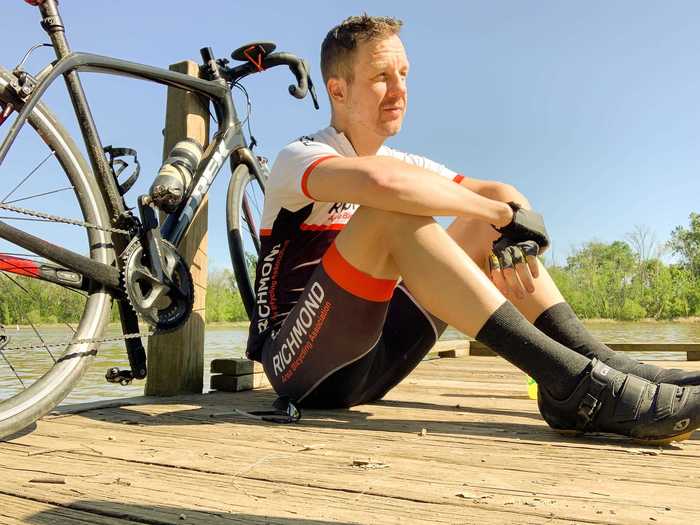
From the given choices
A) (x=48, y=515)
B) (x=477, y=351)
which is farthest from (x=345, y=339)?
(x=477, y=351)

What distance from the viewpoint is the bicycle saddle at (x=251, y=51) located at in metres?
2.83

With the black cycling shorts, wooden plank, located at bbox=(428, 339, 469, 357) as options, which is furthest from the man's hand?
wooden plank, located at bbox=(428, 339, 469, 357)

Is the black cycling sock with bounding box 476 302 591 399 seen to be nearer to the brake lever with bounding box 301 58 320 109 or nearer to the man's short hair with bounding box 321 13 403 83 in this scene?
the man's short hair with bounding box 321 13 403 83

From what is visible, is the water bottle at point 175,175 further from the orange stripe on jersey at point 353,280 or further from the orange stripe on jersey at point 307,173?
the orange stripe on jersey at point 353,280

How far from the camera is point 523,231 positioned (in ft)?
5.40

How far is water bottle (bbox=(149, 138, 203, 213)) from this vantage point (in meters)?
2.14

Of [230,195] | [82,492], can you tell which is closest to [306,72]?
[230,195]

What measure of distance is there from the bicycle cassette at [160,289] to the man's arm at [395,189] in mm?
667

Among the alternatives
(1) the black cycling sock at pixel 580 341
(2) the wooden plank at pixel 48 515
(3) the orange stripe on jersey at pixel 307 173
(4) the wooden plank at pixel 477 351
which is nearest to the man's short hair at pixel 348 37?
(3) the orange stripe on jersey at pixel 307 173

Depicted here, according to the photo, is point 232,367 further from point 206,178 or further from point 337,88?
point 337,88

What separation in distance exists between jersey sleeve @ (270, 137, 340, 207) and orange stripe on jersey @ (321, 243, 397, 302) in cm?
19

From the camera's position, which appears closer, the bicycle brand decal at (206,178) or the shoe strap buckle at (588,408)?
the shoe strap buckle at (588,408)

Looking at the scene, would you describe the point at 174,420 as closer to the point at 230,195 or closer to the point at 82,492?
the point at 82,492

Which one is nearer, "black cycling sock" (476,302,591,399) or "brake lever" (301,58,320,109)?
"black cycling sock" (476,302,591,399)
